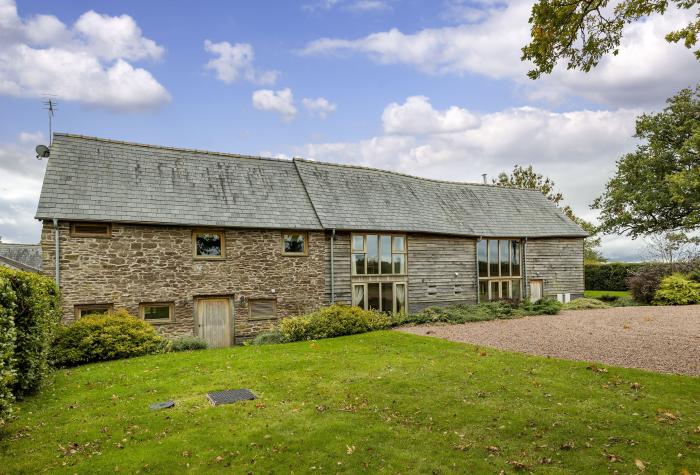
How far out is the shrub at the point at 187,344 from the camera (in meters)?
15.0

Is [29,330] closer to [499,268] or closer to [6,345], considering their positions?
[6,345]

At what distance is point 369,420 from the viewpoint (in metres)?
7.57

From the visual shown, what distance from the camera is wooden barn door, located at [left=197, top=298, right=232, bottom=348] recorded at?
17.0 meters

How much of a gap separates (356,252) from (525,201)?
1398 centimetres

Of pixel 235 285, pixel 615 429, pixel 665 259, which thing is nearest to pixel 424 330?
pixel 235 285

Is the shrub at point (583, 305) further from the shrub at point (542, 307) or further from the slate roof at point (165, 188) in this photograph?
the slate roof at point (165, 188)

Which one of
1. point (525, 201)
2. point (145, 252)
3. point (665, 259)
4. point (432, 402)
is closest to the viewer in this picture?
point (432, 402)

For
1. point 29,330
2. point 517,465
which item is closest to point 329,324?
point 29,330

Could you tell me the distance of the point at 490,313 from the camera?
813 inches

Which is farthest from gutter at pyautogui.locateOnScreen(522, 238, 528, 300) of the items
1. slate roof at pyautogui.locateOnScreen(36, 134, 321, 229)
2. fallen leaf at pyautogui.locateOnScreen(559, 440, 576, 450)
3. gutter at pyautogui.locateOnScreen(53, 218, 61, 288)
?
gutter at pyautogui.locateOnScreen(53, 218, 61, 288)

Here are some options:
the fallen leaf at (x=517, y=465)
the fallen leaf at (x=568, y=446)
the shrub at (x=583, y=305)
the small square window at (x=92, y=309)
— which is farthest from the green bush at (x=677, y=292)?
the small square window at (x=92, y=309)

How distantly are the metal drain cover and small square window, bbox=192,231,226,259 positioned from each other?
8672 mm

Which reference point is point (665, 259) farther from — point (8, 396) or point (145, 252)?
point (8, 396)

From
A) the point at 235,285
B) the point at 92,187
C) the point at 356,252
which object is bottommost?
the point at 235,285
